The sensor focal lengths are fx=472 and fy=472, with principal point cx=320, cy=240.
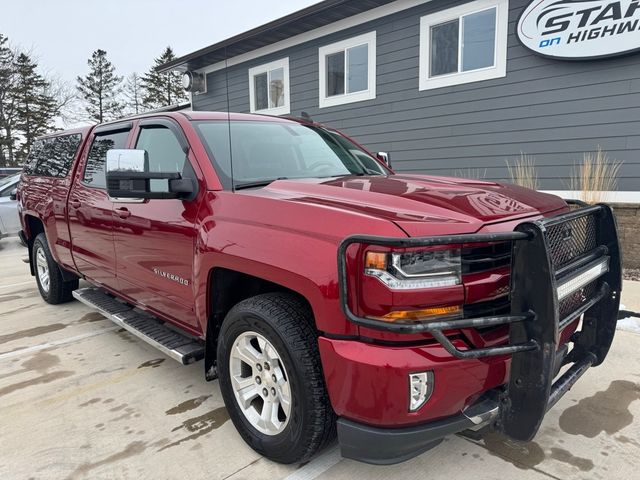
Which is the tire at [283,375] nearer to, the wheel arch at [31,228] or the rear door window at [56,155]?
the rear door window at [56,155]

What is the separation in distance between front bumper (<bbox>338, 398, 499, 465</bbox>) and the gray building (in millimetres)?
4561

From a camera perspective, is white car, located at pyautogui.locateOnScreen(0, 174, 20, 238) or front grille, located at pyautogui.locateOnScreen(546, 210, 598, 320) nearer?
front grille, located at pyautogui.locateOnScreen(546, 210, 598, 320)

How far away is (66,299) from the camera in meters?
5.37

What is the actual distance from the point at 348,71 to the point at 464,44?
2.49 metres

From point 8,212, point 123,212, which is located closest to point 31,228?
point 123,212

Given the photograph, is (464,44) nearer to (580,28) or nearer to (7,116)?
(580,28)

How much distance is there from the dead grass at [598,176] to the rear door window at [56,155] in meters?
6.34

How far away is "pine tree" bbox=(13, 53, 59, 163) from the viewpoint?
101 ft

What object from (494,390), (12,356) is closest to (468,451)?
(494,390)

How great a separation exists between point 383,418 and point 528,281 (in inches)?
30.9

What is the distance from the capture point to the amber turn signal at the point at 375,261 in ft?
6.07

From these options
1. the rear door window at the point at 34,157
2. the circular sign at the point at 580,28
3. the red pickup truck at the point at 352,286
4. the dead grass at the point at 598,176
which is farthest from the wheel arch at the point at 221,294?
the circular sign at the point at 580,28

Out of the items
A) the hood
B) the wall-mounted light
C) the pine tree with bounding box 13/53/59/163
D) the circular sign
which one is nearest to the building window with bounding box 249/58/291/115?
Answer: the wall-mounted light

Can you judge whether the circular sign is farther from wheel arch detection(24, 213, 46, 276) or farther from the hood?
wheel arch detection(24, 213, 46, 276)
